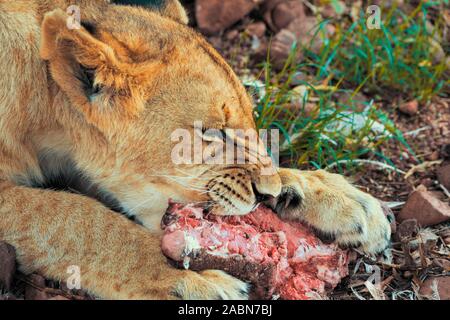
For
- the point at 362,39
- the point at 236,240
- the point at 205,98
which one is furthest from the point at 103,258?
the point at 362,39

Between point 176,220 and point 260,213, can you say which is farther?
point 260,213

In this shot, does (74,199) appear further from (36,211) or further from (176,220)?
(176,220)

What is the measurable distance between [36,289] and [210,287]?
68cm

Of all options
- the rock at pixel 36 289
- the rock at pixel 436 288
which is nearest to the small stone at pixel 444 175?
the rock at pixel 436 288

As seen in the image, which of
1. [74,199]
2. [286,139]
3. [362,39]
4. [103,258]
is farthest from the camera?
[362,39]

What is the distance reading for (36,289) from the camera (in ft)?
9.29

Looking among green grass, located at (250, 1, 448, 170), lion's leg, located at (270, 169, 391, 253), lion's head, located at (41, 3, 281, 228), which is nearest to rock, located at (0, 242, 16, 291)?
lion's head, located at (41, 3, 281, 228)

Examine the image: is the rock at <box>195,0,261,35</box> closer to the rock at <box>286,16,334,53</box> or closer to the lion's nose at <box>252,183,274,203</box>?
the rock at <box>286,16,334,53</box>

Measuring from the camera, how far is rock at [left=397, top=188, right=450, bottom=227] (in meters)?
3.46

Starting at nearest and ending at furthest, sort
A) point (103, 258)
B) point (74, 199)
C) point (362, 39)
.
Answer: point (103, 258) → point (74, 199) → point (362, 39)

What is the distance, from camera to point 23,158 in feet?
10.0

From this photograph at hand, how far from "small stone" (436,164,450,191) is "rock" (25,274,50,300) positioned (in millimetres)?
2134

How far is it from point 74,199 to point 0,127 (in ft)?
1.36

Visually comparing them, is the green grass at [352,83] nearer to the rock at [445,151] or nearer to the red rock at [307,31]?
the red rock at [307,31]
